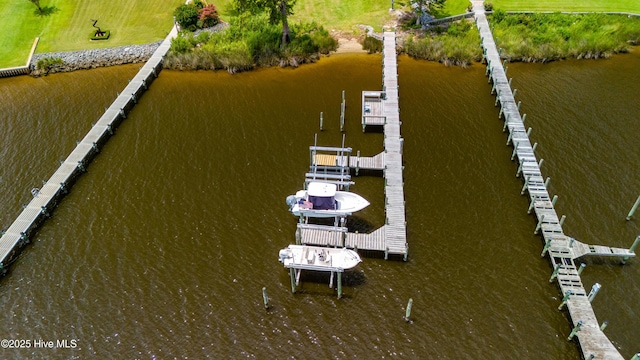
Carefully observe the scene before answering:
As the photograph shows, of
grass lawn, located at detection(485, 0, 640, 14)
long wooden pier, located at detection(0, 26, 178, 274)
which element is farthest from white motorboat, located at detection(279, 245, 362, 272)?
grass lawn, located at detection(485, 0, 640, 14)

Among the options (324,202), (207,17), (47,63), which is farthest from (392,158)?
(47,63)

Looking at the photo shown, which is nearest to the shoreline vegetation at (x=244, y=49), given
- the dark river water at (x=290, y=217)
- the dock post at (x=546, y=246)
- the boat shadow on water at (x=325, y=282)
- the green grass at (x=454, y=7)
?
the dark river water at (x=290, y=217)

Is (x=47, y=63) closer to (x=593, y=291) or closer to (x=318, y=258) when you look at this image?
(x=318, y=258)

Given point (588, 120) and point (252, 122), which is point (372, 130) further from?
point (588, 120)

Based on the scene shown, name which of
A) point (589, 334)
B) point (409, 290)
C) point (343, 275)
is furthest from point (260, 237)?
point (589, 334)

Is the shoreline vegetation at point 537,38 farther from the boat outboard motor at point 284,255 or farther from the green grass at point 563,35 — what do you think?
the boat outboard motor at point 284,255

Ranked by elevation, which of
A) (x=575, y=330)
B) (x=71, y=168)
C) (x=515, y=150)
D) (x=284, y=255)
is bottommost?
(x=575, y=330)
